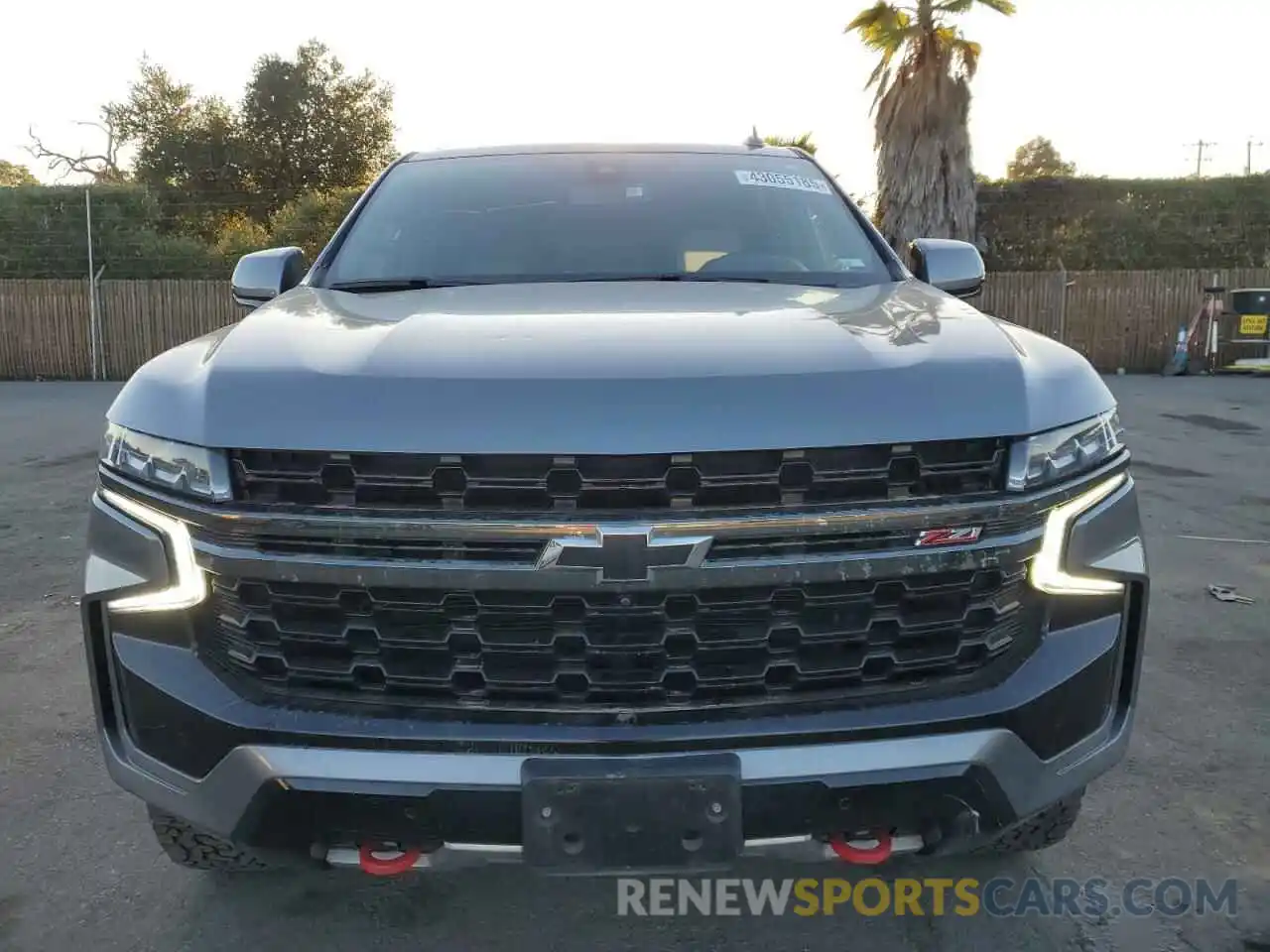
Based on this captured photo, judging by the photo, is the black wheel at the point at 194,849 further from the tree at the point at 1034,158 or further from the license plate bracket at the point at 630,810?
the tree at the point at 1034,158

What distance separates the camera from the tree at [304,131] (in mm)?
32156

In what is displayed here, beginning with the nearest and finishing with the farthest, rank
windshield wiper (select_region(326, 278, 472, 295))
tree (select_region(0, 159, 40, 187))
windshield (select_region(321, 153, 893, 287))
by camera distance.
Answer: windshield wiper (select_region(326, 278, 472, 295)) < windshield (select_region(321, 153, 893, 287)) < tree (select_region(0, 159, 40, 187))

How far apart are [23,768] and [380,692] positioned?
1.93 meters

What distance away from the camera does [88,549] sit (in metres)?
1.94

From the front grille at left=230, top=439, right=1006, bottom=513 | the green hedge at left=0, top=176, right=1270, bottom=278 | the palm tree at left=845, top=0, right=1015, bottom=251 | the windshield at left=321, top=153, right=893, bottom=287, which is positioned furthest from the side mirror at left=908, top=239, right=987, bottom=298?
the green hedge at left=0, top=176, right=1270, bottom=278

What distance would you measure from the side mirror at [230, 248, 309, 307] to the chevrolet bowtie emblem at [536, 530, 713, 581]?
64.4 inches

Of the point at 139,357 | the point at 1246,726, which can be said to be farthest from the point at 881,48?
the point at 1246,726

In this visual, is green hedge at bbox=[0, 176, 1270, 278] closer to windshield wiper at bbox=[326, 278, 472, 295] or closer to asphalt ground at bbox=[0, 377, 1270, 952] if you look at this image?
asphalt ground at bbox=[0, 377, 1270, 952]

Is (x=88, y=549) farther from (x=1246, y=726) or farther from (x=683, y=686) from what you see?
(x=1246, y=726)

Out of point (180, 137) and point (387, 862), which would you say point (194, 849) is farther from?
point (180, 137)

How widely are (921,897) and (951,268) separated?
5.72ft

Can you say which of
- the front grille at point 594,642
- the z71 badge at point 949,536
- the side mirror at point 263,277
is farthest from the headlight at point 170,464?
the z71 badge at point 949,536

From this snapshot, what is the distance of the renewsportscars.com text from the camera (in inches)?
91.5

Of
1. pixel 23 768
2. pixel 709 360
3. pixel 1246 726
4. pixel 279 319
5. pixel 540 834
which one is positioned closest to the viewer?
pixel 540 834
